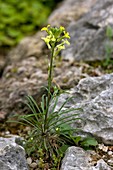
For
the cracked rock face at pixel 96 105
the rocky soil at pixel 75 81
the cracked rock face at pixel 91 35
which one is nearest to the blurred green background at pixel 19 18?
the rocky soil at pixel 75 81

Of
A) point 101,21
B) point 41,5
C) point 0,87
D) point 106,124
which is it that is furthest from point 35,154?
point 41,5

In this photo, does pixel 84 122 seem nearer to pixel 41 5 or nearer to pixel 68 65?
pixel 68 65

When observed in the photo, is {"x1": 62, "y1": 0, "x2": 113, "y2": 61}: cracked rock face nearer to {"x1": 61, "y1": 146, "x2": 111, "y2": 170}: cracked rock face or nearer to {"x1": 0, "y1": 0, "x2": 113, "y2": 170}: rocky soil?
{"x1": 0, "y1": 0, "x2": 113, "y2": 170}: rocky soil

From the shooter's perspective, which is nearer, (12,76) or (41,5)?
(12,76)

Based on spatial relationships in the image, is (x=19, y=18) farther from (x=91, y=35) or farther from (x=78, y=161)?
(x=78, y=161)

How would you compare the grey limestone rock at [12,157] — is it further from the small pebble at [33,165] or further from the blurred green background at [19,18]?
the blurred green background at [19,18]

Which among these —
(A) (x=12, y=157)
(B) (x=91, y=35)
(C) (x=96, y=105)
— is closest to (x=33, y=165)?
(A) (x=12, y=157)
